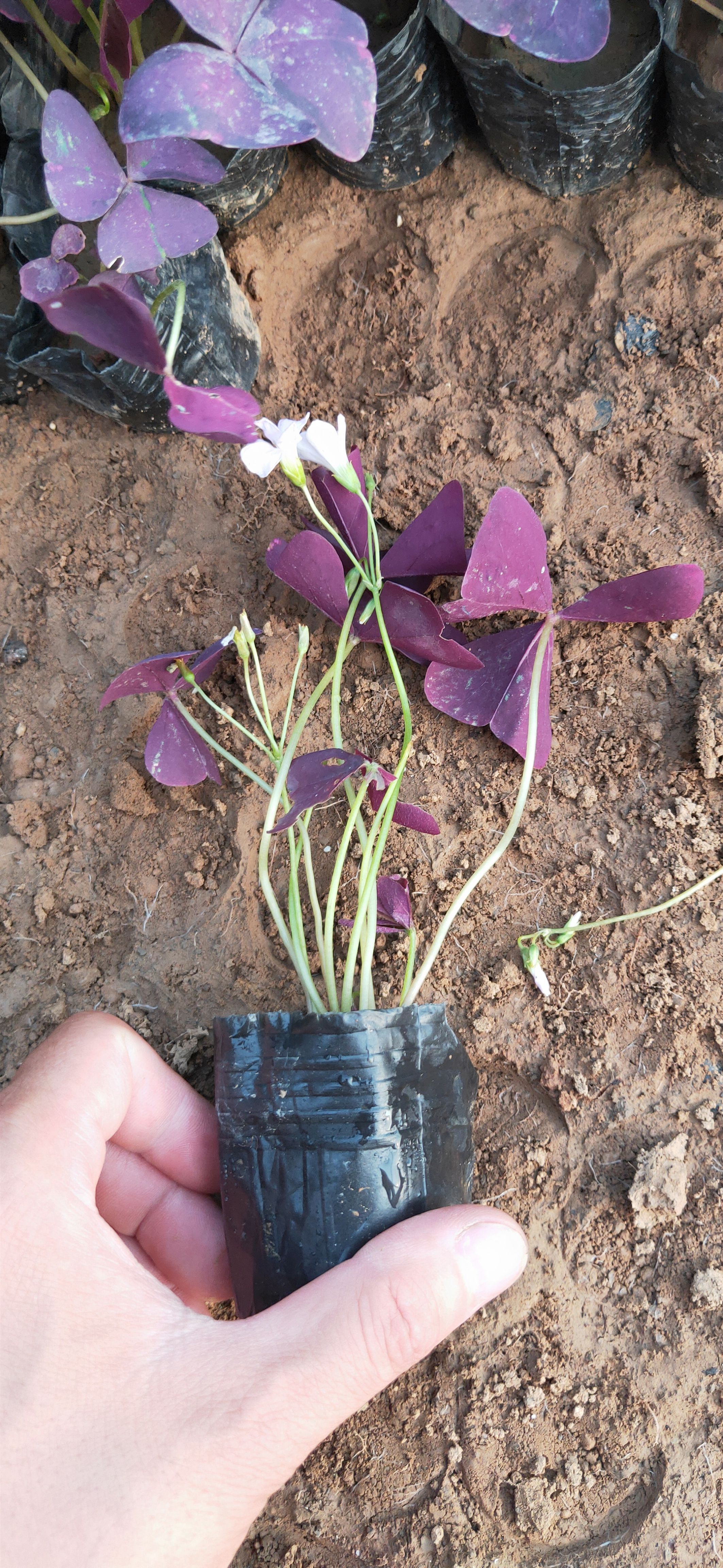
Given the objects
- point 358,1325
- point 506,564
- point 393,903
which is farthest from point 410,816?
point 358,1325

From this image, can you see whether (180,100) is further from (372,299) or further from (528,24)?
(372,299)

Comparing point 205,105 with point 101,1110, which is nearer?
point 205,105

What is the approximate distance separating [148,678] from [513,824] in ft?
1.76

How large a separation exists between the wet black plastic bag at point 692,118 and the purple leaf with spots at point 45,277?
0.86 metres

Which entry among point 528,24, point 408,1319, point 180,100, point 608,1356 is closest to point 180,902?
point 408,1319

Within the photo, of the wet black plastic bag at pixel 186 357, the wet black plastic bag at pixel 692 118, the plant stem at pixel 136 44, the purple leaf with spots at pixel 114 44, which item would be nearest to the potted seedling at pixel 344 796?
the wet black plastic bag at pixel 186 357

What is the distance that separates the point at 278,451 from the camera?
3.25ft

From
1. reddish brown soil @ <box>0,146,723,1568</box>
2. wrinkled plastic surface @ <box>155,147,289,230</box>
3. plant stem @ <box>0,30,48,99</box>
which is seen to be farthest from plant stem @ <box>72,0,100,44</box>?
reddish brown soil @ <box>0,146,723,1568</box>

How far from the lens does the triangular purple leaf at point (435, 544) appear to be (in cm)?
126

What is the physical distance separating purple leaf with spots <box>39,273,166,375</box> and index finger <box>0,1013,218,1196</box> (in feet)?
2.41

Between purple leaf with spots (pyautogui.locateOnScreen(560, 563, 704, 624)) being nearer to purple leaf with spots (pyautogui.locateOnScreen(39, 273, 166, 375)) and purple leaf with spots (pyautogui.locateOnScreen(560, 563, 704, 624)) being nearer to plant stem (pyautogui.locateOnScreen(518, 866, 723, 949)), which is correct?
plant stem (pyautogui.locateOnScreen(518, 866, 723, 949))

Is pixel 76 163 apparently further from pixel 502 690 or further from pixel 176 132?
pixel 502 690

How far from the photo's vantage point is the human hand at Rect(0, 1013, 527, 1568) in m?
0.82

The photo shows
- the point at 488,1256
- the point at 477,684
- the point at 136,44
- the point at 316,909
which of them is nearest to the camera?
the point at 488,1256
